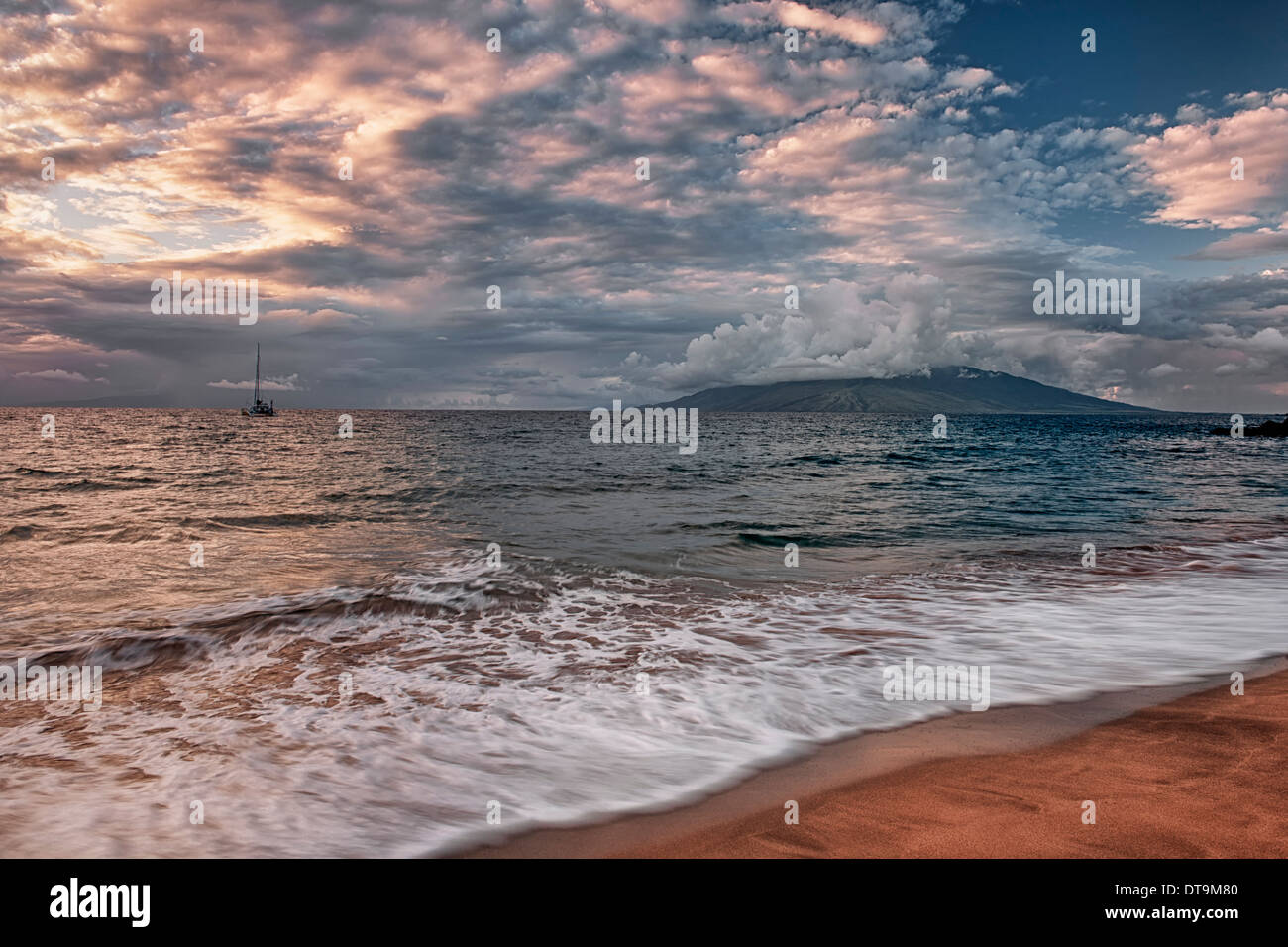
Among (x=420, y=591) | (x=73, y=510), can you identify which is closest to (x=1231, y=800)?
(x=420, y=591)

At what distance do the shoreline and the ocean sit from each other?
32 centimetres

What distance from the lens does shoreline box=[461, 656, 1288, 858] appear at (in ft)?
12.0

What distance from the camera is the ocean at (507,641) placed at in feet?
14.9

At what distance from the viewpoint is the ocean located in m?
4.54

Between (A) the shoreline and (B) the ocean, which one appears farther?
(B) the ocean

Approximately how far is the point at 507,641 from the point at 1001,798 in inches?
223

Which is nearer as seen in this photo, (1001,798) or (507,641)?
(1001,798)

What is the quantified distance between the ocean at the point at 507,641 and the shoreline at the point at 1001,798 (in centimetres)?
32

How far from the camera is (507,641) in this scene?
8.29 m

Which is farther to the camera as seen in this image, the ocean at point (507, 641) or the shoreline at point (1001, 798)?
the ocean at point (507, 641)

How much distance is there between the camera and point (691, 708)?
19.9 feet
